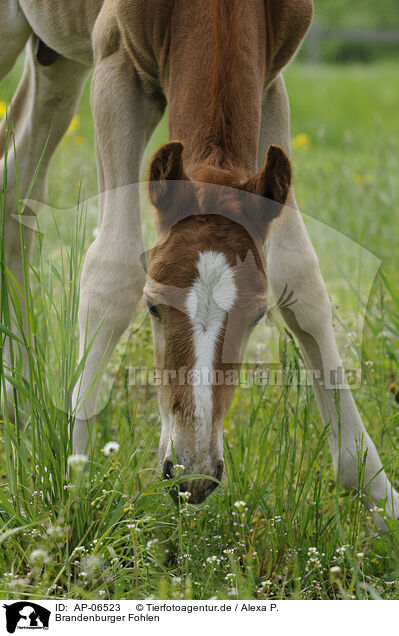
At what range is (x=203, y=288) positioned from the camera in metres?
2.14

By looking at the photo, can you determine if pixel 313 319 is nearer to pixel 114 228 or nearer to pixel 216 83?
pixel 114 228

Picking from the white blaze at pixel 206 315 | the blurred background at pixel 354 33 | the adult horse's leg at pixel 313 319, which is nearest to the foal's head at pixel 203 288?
the white blaze at pixel 206 315

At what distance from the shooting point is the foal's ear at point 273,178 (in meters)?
2.25

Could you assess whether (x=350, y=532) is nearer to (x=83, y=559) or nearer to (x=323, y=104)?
(x=83, y=559)

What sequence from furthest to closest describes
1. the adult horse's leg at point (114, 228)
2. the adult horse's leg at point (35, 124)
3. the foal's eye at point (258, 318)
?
the adult horse's leg at point (35, 124) < the adult horse's leg at point (114, 228) < the foal's eye at point (258, 318)

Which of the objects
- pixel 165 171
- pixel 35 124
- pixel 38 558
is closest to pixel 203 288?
pixel 165 171

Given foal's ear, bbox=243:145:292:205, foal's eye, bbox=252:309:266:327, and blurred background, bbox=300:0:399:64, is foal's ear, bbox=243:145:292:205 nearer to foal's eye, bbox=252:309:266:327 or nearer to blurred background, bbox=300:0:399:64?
foal's eye, bbox=252:309:266:327

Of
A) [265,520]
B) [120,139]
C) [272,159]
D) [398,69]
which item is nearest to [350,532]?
[265,520]

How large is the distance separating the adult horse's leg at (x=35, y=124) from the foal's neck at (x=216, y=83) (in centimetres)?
145

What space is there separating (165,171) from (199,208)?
0.47 ft

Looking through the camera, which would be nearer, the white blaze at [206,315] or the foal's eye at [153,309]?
the white blaze at [206,315]
